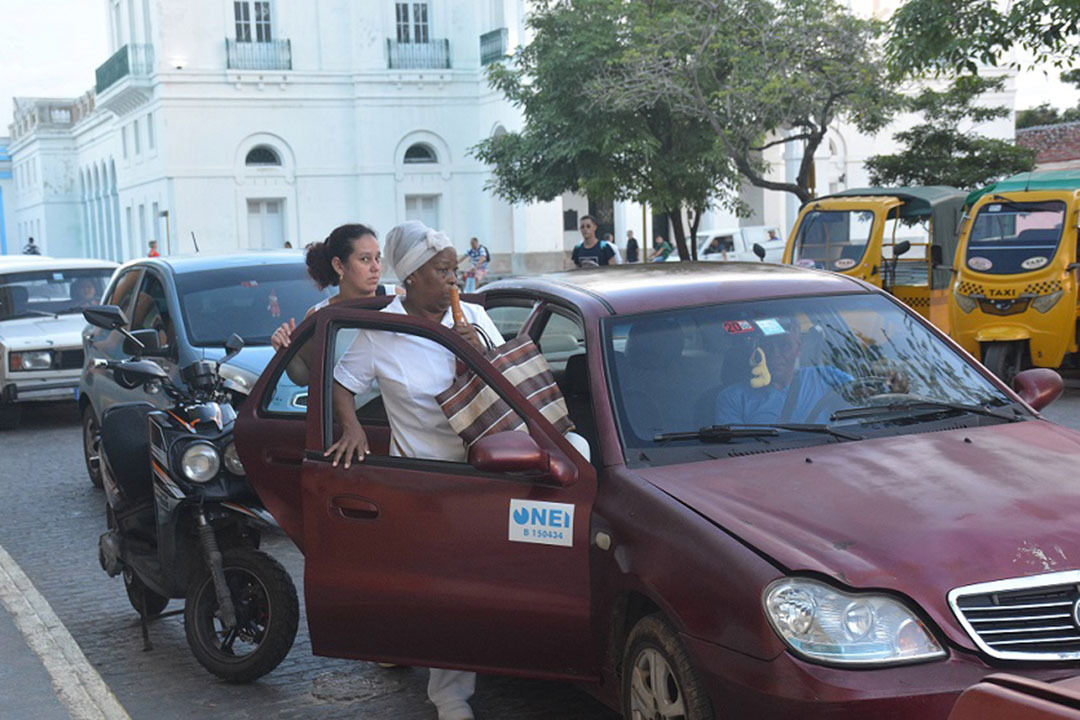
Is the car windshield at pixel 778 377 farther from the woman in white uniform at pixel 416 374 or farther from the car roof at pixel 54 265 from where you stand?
the car roof at pixel 54 265

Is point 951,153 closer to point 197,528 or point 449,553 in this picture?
point 197,528

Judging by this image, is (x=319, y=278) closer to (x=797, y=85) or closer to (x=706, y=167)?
(x=797, y=85)

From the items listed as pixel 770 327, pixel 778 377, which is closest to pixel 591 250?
pixel 770 327

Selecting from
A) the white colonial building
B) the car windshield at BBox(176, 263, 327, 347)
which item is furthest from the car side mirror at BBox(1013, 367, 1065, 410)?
the white colonial building

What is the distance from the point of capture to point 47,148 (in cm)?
7669

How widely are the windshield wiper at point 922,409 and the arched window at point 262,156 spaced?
44.6m

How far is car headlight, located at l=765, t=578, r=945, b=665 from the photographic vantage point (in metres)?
3.63

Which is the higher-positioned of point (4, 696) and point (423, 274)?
point (423, 274)

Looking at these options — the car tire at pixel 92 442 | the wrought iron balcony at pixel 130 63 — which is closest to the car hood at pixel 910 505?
the car tire at pixel 92 442

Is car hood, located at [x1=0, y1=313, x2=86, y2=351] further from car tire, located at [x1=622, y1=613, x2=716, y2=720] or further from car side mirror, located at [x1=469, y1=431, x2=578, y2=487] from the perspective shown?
car tire, located at [x1=622, y1=613, x2=716, y2=720]

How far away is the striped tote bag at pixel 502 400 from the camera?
15.5 feet

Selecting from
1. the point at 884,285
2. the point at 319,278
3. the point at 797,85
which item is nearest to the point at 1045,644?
the point at 319,278

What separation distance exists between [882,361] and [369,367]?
74.5 inches

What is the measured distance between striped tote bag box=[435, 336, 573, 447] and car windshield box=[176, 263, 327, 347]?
554 centimetres
